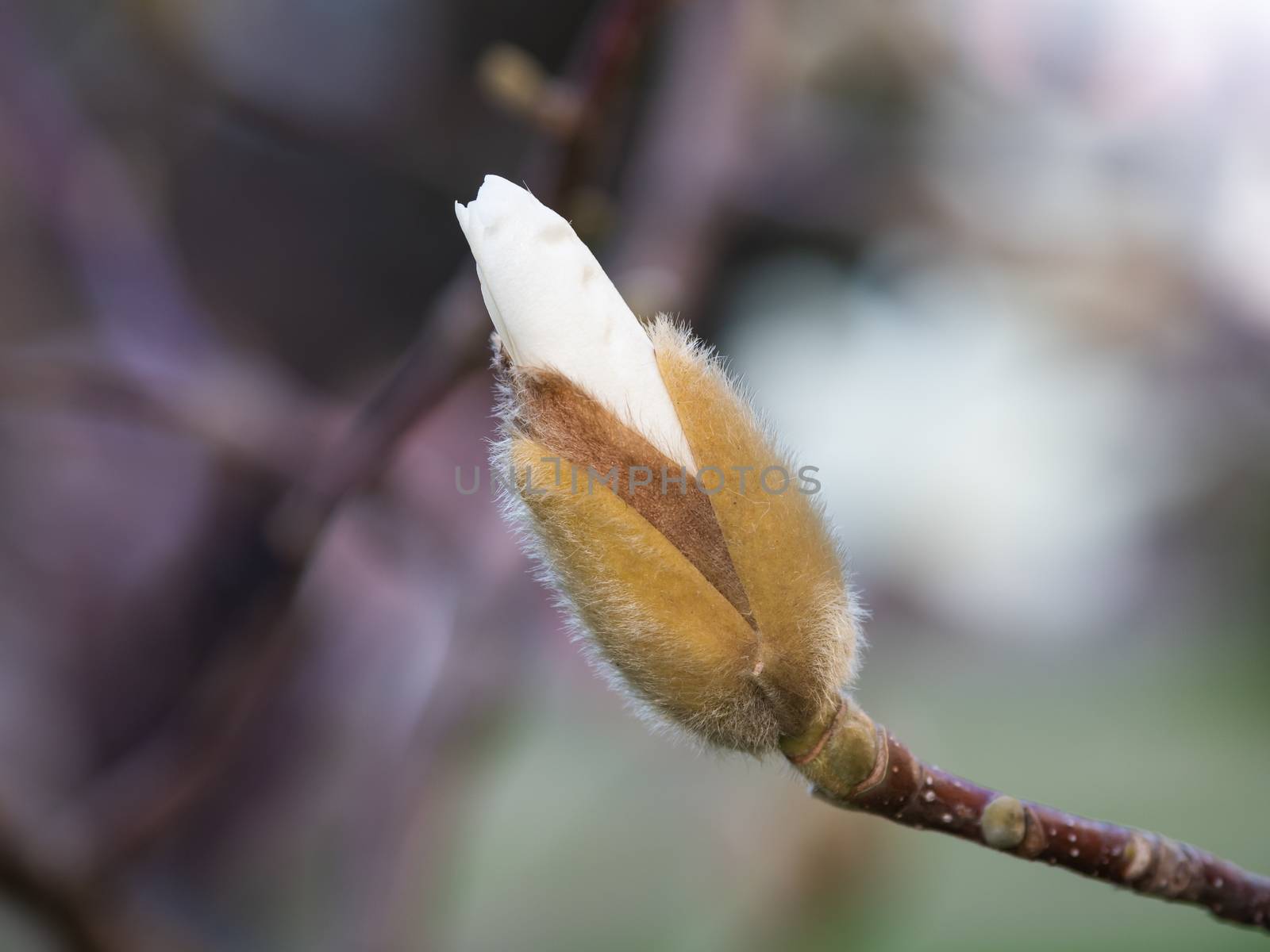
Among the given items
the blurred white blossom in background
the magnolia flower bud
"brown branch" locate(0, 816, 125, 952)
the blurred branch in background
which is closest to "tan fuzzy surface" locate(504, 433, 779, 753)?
the magnolia flower bud

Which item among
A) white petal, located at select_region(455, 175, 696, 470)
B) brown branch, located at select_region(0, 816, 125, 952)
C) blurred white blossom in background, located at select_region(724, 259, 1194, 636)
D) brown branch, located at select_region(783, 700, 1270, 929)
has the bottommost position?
brown branch, located at select_region(0, 816, 125, 952)

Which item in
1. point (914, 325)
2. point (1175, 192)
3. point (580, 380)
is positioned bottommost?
point (914, 325)

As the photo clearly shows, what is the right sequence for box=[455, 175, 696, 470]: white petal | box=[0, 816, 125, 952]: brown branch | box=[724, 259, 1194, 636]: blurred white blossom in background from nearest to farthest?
box=[455, 175, 696, 470]: white petal
box=[0, 816, 125, 952]: brown branch
box=[724, 259, 1194, 636]: blurred white blossom in background

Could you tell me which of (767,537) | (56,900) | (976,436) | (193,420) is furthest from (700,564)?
(976,436)

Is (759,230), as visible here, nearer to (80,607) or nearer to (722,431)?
(80,607)

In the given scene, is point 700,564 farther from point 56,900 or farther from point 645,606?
point 56,900

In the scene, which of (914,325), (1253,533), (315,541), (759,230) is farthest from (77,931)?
(1253,533)

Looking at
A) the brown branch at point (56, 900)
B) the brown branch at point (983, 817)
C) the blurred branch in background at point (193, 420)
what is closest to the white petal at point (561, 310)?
the brown branch at point (983, 817)

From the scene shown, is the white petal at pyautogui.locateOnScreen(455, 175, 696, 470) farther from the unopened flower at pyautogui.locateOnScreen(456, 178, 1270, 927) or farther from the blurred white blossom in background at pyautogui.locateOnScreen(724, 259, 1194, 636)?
the blurred white blossom in background at pyautogui.locateOnScreen(724, 259, 1194, 636)
